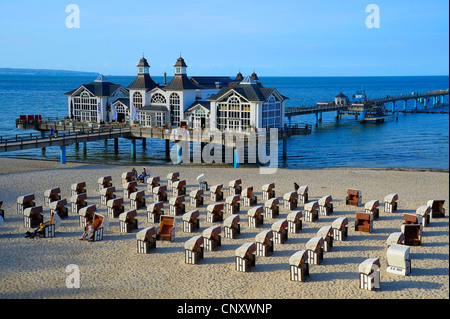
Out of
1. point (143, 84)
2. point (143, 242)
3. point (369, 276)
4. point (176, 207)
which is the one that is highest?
point (143, 84)

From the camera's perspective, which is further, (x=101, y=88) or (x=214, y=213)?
(x=101, y=88)

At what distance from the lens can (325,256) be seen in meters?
16.1

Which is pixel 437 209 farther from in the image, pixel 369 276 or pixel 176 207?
pixel 176 207

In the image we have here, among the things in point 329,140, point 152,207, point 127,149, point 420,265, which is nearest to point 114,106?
point 127,149

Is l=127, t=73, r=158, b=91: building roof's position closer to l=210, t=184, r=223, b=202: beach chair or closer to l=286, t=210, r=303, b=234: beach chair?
l=210, t=184, r=223, b=202: beach chair

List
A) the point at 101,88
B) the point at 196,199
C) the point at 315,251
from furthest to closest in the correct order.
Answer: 1. the point at 101,88
2. the point at 196,199
3. the point at 315,251

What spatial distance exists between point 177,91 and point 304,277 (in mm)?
31668

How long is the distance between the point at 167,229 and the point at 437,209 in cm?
1133

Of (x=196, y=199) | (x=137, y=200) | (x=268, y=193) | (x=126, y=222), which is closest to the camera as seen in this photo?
(x=126, y=222)

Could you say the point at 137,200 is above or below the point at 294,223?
above

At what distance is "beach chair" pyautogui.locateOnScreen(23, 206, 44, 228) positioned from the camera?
19109mm

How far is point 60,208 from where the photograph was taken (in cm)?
2042

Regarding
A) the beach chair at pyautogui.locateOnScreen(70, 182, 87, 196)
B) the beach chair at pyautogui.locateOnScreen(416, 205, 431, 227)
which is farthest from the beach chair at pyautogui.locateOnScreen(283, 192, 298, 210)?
the beach chair at pyautogui.locateOnScreen(70, 182, 87, 196)

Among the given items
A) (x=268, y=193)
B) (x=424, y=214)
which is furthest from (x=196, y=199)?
(x=424, y=214)
